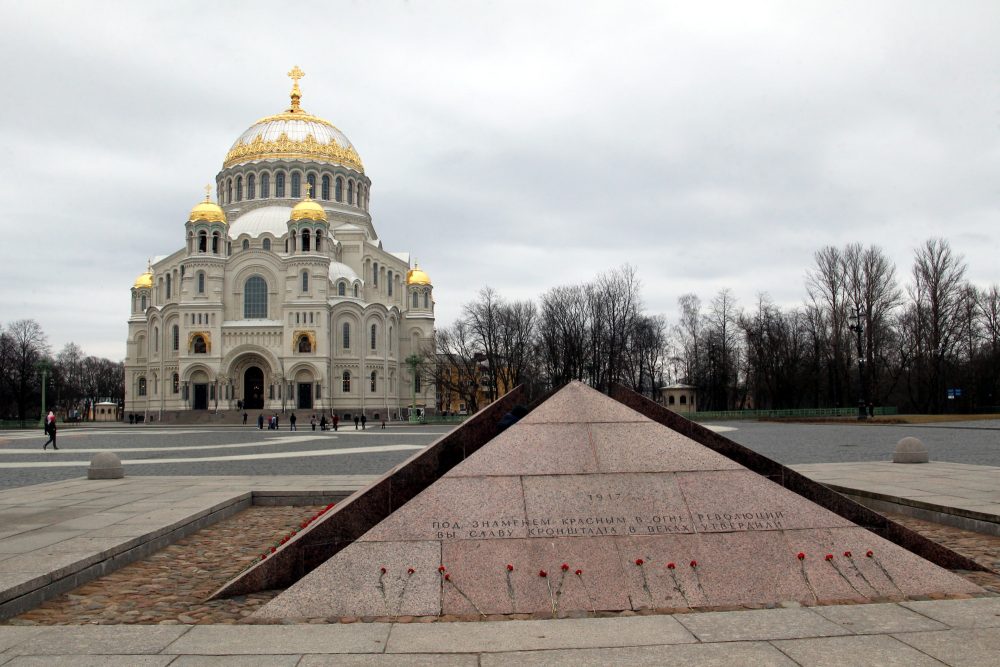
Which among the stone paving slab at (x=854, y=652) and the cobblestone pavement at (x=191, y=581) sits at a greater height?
the stone paving slab at (x=854, y=652)

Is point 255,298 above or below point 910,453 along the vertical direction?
above

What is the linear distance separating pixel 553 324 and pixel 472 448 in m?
50.6

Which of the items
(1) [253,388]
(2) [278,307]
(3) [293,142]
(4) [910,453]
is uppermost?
(3) [293,142]

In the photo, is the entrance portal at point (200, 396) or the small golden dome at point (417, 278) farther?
the small golden dome at point (417, 278)

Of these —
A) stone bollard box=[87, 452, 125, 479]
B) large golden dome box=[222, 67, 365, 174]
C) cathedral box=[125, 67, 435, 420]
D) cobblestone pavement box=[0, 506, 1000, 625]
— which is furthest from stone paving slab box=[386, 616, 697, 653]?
large golden dome box=[222, 67, 365, 174]

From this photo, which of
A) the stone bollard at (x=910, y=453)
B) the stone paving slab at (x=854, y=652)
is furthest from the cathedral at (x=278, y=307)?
the stone paving slab at (x=854, y=652)

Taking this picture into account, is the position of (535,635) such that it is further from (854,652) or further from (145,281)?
(145,281)

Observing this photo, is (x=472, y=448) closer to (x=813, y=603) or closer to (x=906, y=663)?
(x=813, y=603)

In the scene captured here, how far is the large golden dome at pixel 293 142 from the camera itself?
71.1 metres

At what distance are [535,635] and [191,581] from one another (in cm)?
372

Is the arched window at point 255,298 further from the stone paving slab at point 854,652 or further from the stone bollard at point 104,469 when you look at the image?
the stone paving slab at point 854,652

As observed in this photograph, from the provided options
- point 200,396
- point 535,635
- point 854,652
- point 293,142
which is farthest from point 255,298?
point 854,652

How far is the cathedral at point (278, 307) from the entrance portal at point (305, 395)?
0.26 feet

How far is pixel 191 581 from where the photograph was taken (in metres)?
7.25
